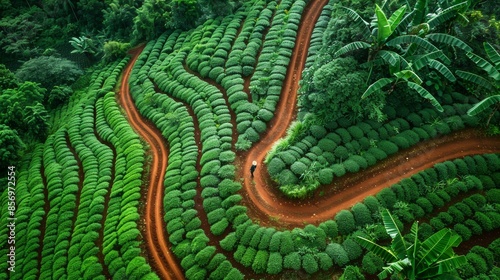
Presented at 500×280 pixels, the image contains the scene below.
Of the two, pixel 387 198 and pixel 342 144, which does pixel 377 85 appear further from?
pixel 387 198

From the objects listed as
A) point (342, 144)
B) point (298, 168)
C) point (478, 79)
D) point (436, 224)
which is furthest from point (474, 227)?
point (298, 168)

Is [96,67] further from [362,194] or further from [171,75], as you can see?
[362,194]

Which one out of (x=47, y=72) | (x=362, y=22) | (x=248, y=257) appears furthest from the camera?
(x=47, y=72)

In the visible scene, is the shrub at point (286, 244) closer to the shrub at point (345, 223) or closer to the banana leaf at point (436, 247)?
the shrub at point (345, 223)

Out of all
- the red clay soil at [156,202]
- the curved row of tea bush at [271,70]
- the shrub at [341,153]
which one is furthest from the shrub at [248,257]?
the shrub at [341,153]

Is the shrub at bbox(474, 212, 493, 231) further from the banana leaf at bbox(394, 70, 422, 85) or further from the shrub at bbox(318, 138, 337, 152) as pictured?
the shrub at bbox(318, 138, 337, 152)

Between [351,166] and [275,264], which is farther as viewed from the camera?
[351,166]
